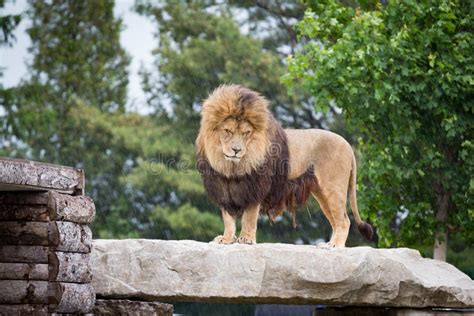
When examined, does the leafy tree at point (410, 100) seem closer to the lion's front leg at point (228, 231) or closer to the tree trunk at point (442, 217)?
the tree trunk at point (442, 217)

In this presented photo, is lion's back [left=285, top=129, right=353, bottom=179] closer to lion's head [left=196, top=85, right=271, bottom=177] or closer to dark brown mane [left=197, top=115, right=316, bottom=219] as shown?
dark brown mane [left=197, top=115, right=316, bottom=219]

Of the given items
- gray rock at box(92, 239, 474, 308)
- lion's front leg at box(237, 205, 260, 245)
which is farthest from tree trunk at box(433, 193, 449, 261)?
lion's front leg at box(237, 205, 260, 245)

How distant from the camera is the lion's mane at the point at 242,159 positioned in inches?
279

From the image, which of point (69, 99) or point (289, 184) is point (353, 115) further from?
point (69, 99)

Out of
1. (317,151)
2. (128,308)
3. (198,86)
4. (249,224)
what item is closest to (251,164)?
(249,224)

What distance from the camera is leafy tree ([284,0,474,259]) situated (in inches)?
421

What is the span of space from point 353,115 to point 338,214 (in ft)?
12.8

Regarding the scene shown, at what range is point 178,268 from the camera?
272 inches

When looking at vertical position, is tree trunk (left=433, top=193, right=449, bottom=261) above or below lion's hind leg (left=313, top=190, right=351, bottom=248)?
below

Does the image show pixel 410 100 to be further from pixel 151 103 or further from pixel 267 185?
pixel 151 103

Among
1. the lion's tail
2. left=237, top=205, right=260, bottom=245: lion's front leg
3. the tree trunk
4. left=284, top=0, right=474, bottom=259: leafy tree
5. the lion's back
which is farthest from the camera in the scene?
the tree trunk

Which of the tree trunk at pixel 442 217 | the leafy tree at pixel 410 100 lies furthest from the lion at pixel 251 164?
the tree trunk at pixel 442 217

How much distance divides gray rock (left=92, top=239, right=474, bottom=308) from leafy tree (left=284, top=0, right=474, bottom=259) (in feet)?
11.8

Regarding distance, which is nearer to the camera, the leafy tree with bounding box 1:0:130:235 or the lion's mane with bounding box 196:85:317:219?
the lion's mane with bounding box 196:85:317:219
